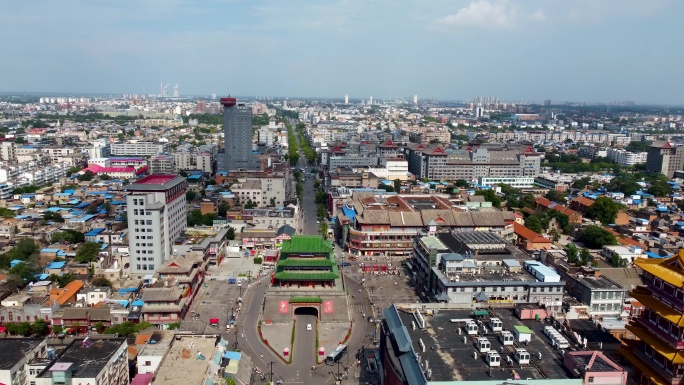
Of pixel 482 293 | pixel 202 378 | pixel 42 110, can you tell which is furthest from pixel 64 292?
pixel 42 110

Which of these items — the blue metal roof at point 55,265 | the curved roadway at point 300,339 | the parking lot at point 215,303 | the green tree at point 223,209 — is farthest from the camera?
the green tree at point 223,209

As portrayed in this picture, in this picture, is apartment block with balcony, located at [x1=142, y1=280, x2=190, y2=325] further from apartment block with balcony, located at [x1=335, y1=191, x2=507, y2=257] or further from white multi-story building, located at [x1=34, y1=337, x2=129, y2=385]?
apartment block with balcony, located at [x1=335, y1=191, x2=507, y2=257]

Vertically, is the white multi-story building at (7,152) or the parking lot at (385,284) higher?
the white multi-story building at (7,152)

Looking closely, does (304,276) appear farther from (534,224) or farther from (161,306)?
(534,224)

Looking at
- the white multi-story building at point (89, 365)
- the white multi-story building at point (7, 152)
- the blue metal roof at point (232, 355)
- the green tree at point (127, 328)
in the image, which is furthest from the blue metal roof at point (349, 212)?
the white multi-story building at point (7, 152)

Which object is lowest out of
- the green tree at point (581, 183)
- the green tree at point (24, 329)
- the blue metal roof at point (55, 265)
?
the green tree at point (24, 329)

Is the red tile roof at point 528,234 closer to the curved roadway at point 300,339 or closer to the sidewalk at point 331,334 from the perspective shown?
the curved roadway at point 300,339
